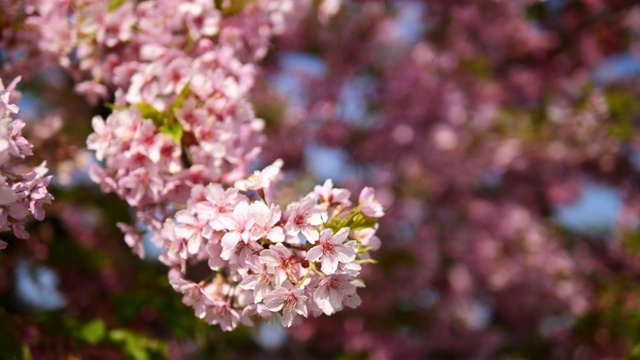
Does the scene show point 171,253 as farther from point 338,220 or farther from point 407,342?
point 407,342

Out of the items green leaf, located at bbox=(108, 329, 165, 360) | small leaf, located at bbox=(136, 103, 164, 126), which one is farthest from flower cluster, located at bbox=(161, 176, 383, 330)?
green leaf, located at bbox=(108, 329, 165, 360)

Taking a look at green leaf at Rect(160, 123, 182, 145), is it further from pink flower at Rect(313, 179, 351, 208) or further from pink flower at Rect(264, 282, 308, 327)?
pink flower at Rect(264, 282, 308, 327)

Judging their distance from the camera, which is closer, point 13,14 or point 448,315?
point 13,14

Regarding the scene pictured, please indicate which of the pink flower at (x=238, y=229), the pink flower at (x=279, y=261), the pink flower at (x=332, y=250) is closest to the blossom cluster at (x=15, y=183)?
the pink flower at (x=238, y=229)

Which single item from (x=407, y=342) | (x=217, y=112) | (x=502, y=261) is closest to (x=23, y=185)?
(x=217, y=112)

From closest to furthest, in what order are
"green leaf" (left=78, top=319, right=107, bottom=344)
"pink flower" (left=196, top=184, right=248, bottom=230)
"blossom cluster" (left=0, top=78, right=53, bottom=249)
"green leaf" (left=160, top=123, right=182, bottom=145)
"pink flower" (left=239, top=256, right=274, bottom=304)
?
1. "blossom cluster" (left=0, top=78, right=53, bottom=249)
2. "pink flower" (left=239, top=256, right=274, bottom=304)
3. "pink flower" (left=196, top=184, right=248, bottom=230)
4. "green leaf" (left=160, top=123, right=182, bottom=145)
5. "green leaf" (left=78, top=319, right=107, bottom=344)

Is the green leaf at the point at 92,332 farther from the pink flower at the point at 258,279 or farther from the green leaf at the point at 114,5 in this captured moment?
the green leaf at the point at 114,5

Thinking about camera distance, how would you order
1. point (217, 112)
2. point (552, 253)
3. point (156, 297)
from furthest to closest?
point (552, 253) → point (156, 297) → point (217, 112)
